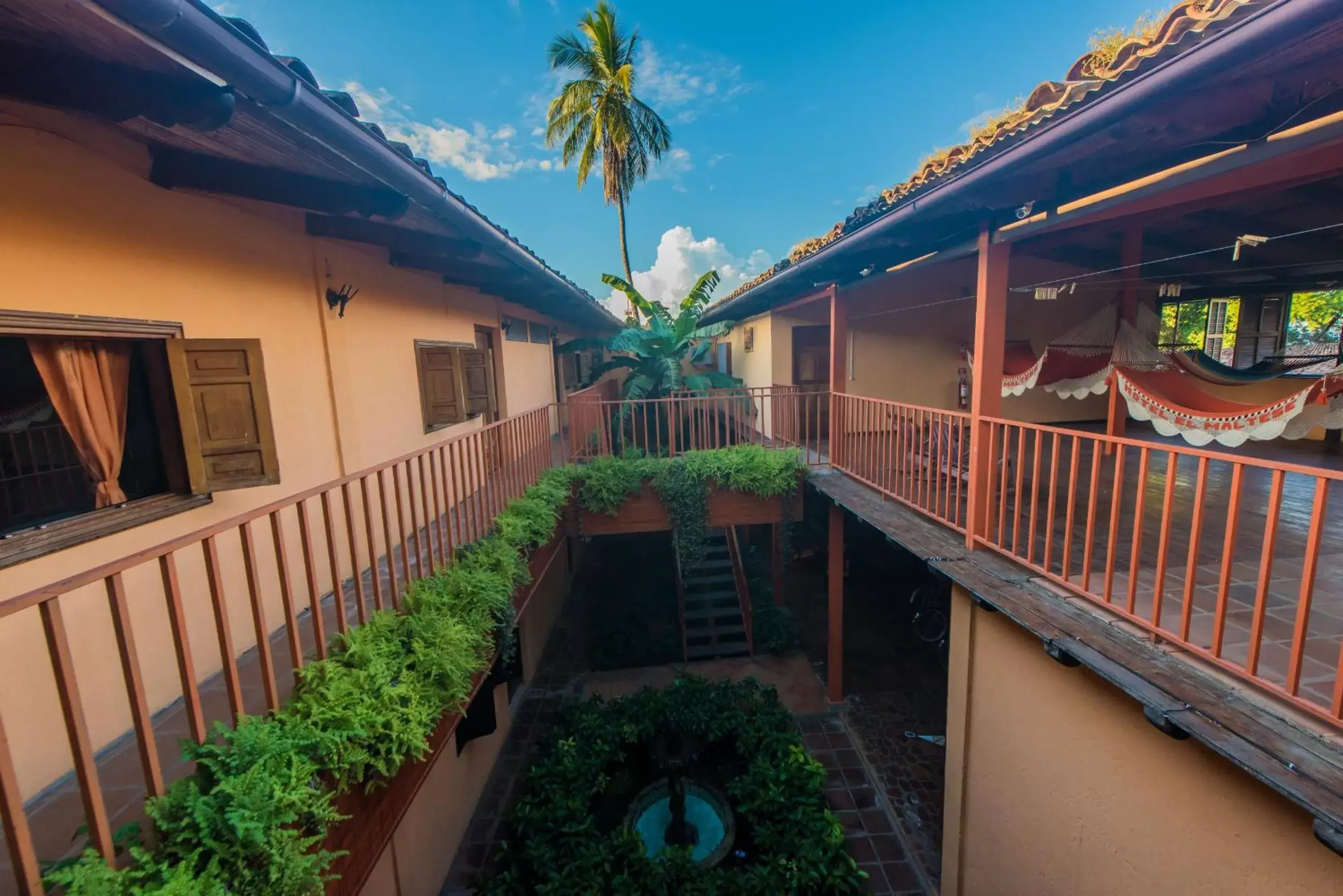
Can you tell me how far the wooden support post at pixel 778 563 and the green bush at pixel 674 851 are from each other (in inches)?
122

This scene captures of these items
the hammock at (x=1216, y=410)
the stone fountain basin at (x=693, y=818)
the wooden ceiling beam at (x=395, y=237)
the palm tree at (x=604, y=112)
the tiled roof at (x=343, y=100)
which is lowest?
the stone fountain basin at (x=693, y=818)

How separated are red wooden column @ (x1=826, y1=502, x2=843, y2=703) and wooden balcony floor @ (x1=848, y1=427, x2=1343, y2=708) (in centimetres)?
112

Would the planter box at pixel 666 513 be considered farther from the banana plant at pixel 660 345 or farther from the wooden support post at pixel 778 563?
the wooden support post at pixel 778 563

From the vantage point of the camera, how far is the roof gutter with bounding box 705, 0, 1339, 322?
1792mm

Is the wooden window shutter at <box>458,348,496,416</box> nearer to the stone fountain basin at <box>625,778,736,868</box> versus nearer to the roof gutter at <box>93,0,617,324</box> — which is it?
the roof gutter at <box>93,0,617,324</box>

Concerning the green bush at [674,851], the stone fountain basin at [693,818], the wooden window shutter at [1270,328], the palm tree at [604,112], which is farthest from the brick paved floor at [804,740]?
the palm tree at [604,112]

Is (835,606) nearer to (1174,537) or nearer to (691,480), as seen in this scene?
(691,480)

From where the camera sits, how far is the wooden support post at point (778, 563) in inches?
403

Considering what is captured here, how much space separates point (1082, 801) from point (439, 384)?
646 cm

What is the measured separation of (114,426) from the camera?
2904mm

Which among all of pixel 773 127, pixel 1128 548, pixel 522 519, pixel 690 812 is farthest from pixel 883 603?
pixel 773 127

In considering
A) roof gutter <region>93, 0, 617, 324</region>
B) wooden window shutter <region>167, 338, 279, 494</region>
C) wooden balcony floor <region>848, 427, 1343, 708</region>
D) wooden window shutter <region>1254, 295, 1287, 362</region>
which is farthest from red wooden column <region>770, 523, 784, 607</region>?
wooden window shutter <region>1254, 295, 1287, 362</region>

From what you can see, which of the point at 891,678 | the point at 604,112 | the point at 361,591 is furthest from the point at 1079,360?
the point at 604,112

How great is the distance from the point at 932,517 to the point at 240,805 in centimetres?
509
